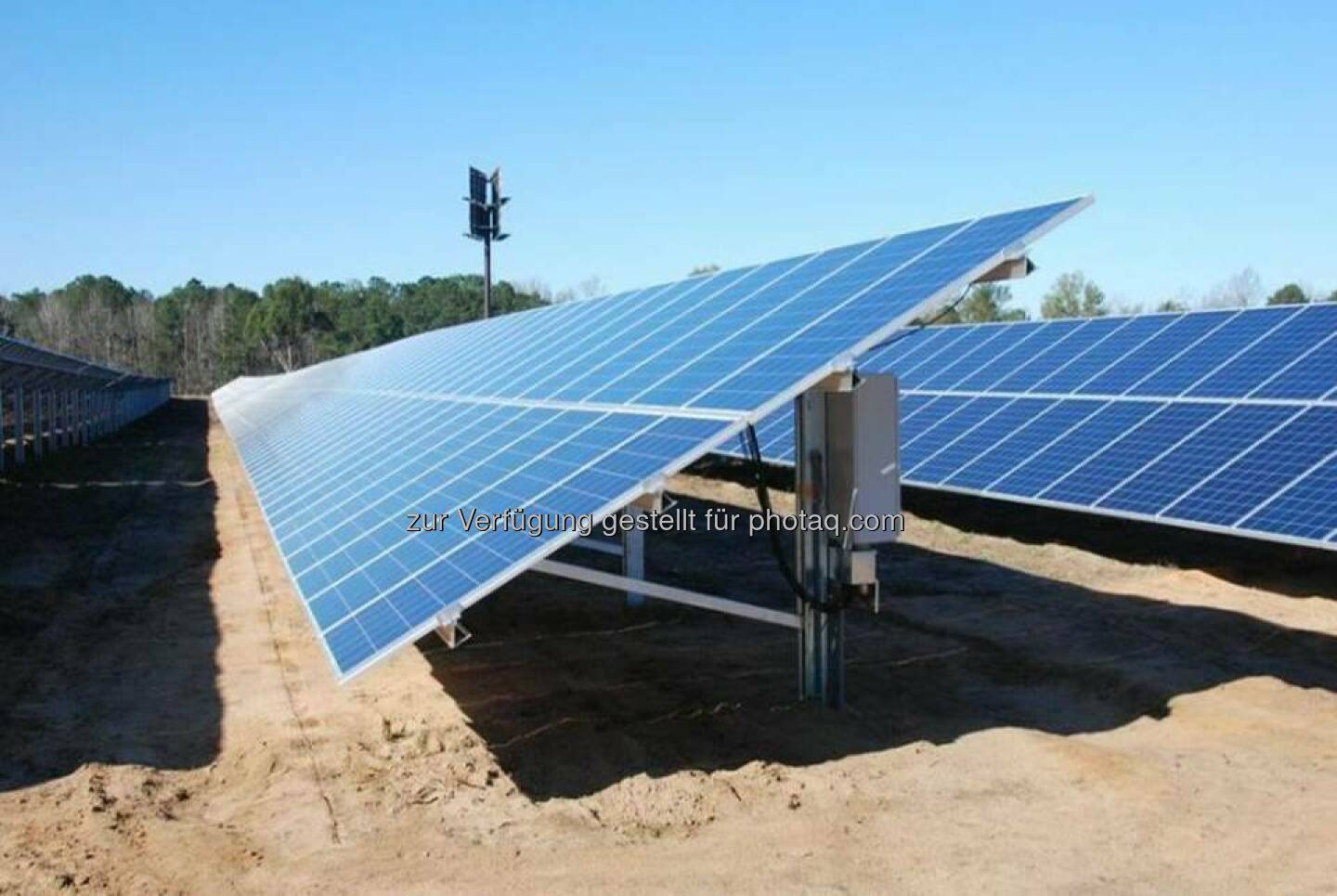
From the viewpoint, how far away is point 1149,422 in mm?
18109

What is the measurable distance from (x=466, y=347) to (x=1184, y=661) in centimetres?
1480

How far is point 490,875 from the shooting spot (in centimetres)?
700

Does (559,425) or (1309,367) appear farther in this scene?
(1309,367)

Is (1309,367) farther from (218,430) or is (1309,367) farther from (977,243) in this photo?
(218,430)

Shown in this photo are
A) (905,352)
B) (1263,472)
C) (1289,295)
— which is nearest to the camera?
(1263,472)

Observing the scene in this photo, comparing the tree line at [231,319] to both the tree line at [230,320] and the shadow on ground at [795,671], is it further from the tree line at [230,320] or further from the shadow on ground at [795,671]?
the shadow on ground at [795,671]

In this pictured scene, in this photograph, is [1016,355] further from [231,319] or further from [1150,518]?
[231,319]

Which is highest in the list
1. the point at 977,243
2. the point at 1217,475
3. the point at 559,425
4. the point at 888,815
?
the point at 977,243

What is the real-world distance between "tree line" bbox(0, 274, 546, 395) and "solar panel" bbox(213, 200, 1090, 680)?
3844 inches

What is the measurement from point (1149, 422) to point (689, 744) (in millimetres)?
11937

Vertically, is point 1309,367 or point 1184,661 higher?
point 1309,367

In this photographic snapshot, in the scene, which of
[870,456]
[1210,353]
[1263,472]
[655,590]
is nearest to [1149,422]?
[1210,353]

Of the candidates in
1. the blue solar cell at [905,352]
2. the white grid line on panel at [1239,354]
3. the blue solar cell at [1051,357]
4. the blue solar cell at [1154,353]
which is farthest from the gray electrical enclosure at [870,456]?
the blue solar cell at [905,352]

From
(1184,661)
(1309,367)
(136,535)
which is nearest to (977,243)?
(1184,661)
